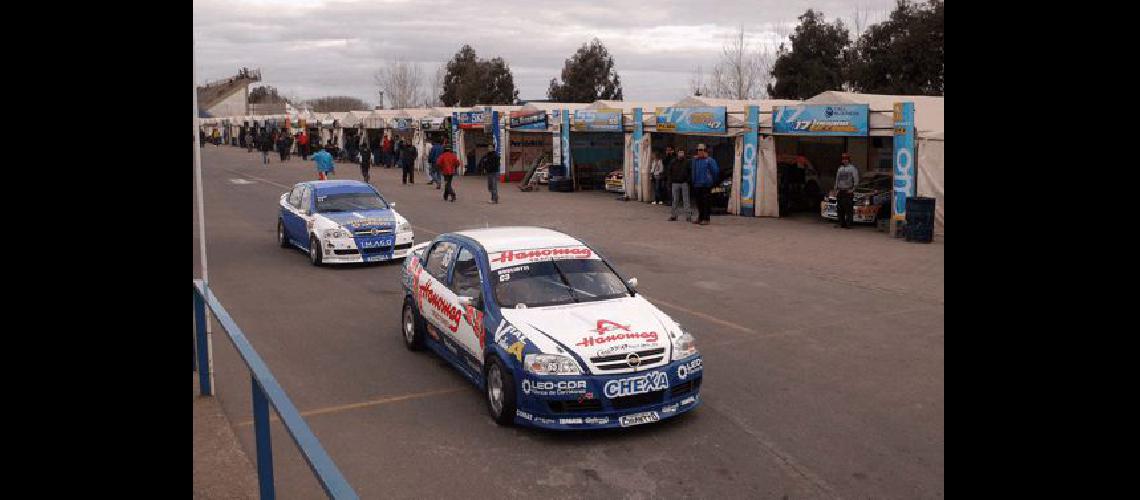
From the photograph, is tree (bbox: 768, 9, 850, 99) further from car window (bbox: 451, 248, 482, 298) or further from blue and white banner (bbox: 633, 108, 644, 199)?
car window (bbox: 451, 248, 482, 298)

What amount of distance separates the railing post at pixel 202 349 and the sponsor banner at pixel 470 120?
3079 centimetres

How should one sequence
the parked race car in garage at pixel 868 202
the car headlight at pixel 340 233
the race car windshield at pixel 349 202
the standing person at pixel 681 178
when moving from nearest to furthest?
the car headlight at pixel 340 233 → the race car windshield at pixel 349 202 → the parked race car in garage at pixel 868 202 → the standing person at pixel 681 178

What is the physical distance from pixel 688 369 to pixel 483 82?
73322 millimetres

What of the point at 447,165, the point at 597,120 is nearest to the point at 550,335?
the point at 447,165

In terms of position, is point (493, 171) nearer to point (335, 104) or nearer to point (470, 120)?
point (470, 120)

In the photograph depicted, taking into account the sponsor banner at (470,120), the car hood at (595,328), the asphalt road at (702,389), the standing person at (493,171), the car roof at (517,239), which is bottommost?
the asphalt road at (702,389)

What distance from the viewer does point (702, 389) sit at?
8.45 meters

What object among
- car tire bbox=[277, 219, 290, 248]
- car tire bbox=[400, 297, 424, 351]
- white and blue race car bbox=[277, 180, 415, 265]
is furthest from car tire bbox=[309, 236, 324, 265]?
car tire bbox=[400, 297, 424, 351]

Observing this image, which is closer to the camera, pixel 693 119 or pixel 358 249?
pixel 358 249

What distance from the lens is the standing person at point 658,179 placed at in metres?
27.7

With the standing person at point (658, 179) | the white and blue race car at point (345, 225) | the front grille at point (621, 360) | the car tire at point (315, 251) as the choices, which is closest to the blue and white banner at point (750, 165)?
the standing person at point (658, 179)

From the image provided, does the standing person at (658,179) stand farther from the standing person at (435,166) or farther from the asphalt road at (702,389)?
the asphalt road at (702,389)
